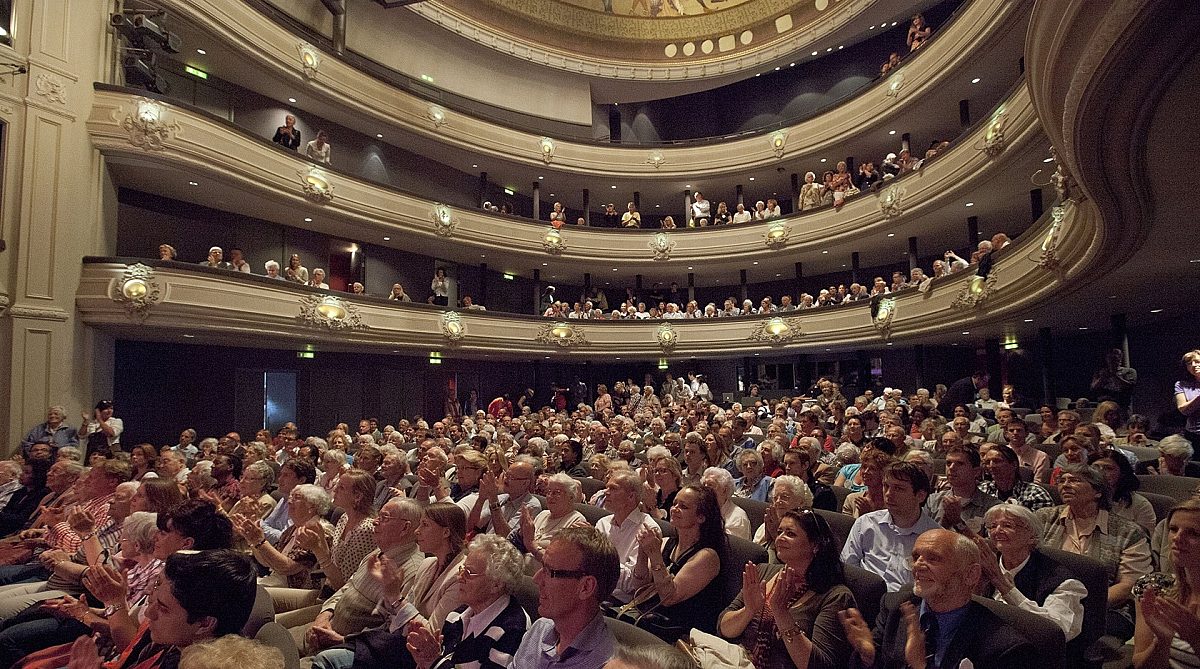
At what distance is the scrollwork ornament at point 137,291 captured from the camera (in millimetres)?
9688

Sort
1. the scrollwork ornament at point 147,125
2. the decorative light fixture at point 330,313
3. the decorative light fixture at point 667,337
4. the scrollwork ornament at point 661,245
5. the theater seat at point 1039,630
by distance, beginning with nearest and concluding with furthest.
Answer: the theater seat at point 1039,630
the scrollwork ornament at point 147,125
the decorative light fixture at point 330,313
the decorative light fixture at point 667,337
the scrollwork ornament at point 661,245

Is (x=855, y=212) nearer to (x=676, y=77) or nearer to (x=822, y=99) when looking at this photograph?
(x=822, y=99)

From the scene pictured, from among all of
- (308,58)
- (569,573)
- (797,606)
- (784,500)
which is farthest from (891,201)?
(569,573)

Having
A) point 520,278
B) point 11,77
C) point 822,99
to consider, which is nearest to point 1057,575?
point 11,77

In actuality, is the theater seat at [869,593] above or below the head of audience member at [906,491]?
below

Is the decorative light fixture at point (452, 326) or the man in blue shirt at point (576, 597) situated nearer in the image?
the man in blue shirt at point (576, 597)

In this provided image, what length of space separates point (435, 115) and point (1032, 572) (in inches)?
673

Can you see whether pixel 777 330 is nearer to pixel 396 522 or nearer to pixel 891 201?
pixel 891 201

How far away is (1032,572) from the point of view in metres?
2.86

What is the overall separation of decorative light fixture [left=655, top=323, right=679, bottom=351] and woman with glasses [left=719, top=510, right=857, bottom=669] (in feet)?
56.7

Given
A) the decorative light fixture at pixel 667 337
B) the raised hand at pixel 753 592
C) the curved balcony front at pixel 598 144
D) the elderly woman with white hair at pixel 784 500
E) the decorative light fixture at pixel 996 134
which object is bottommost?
the raised hand at pixel 753 592

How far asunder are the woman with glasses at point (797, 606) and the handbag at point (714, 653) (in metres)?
0.10

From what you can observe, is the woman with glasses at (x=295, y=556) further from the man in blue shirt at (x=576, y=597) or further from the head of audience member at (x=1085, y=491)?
the head of audience member at (x=1085, y=491)

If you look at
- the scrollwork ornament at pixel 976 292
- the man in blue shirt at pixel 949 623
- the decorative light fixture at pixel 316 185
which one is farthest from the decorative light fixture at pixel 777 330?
the man in blue shirt at pixel 949 623
